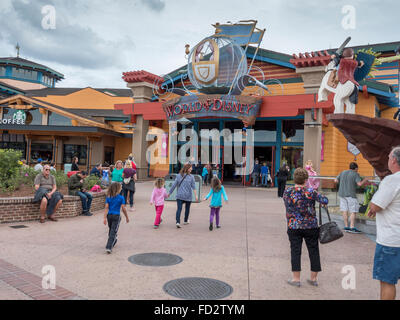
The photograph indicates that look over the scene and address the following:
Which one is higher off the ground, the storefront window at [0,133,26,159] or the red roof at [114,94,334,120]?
the red roof at [114,94,334,120]

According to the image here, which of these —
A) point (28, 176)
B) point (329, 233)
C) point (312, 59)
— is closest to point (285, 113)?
point (312, 59)

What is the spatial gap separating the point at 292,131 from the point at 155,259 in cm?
1770

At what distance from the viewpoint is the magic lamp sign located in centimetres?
1936

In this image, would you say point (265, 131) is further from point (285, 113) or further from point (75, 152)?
point (75, 152)

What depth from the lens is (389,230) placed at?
3768 millimetres

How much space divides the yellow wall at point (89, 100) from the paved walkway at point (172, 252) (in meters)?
25.8

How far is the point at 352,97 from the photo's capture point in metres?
7.91

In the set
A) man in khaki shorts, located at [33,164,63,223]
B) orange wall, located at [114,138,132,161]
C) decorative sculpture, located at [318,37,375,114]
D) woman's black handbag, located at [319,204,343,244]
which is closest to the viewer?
woman's black handbag, located at [319,204,343,244]

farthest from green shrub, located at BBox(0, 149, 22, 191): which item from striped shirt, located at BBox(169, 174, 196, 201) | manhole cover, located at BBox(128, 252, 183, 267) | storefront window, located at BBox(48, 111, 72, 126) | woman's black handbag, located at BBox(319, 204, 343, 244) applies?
storefront window, located at BBox(48, 111, 72, 126)

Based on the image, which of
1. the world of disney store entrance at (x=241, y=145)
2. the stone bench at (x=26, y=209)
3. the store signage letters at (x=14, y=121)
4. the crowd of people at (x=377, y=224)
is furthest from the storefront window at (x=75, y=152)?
the crowd of people at (x=377, y=224)

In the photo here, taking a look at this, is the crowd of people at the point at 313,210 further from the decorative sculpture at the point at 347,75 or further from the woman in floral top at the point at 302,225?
the decorative sculpture at the point at 347,75

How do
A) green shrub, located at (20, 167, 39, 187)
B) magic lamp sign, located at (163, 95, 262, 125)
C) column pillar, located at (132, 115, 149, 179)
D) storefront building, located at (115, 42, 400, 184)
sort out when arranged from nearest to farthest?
green shrub, located at (20, 167, 39, 187) < storefront building, located at (115, 42, 400, 184) < magic lamp sign, located at (163, 95, 262, 125) < column pillar, located at (132, 115, 149, 179)

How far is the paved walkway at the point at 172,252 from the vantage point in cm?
480

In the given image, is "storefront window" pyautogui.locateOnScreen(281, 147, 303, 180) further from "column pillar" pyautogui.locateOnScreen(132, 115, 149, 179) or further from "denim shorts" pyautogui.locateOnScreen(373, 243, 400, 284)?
"denim shorts" pyautogui.locateOnScreen(373, 243, 400, 284)
